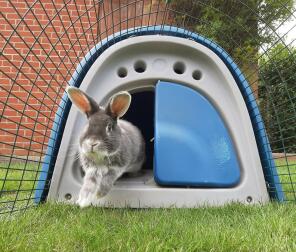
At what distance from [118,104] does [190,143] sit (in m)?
0.57

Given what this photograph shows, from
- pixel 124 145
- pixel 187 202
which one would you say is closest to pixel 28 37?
pixel 124 145

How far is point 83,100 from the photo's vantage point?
2213mm

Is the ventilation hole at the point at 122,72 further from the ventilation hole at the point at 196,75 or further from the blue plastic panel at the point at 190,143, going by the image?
the ventilation hole at the point at 196,75

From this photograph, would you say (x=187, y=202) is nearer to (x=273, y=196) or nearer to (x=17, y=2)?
(x=273, y=196)

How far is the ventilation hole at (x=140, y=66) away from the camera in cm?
278

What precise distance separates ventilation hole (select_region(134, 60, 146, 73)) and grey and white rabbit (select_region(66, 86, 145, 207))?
63 cm

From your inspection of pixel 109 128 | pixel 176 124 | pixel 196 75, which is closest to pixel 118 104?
pixel 109 128

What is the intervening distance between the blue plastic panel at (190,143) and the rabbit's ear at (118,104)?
0.37 meters

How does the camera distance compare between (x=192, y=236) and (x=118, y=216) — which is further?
(x=118, y=216)

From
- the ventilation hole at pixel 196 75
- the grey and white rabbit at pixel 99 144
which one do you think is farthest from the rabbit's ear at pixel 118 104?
the ventilation hole at pixel 196 75

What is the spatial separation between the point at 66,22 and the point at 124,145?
3.25 metres

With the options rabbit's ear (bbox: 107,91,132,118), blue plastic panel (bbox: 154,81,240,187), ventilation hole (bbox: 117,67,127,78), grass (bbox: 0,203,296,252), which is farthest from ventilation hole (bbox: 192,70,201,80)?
grass (bbox: 0,203,296,252)

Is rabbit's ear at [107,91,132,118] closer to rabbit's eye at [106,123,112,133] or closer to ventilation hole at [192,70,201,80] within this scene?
rabbit's eye at [106,123,112,133]

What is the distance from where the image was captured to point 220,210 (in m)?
2.12
